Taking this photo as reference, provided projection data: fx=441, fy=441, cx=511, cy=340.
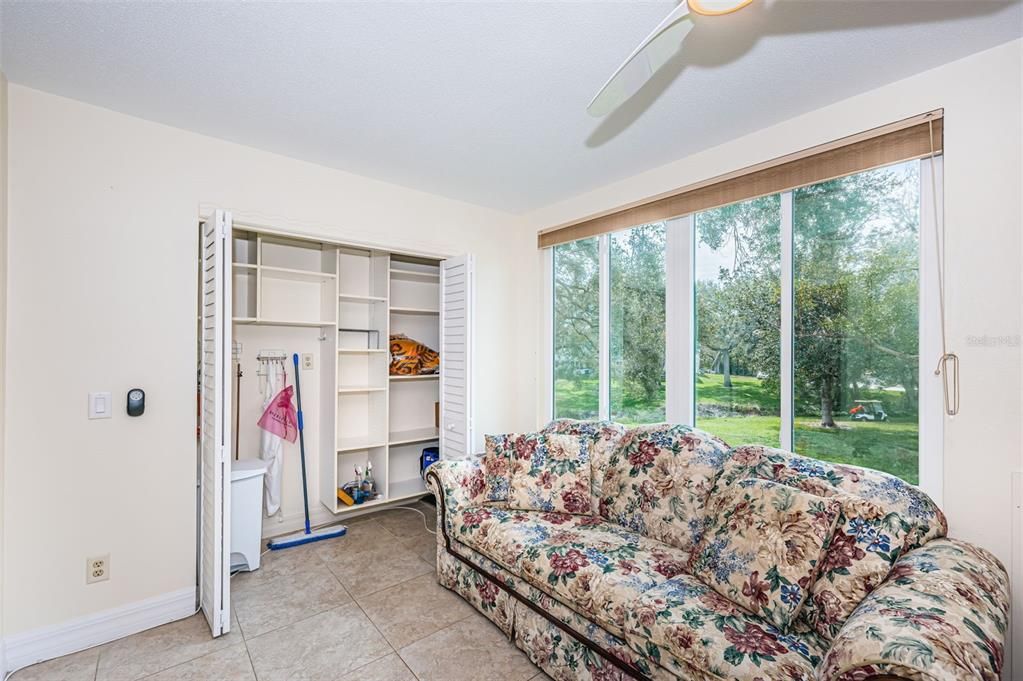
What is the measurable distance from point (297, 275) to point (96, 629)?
2.28 m

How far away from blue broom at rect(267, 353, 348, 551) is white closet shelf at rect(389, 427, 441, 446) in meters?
0.66

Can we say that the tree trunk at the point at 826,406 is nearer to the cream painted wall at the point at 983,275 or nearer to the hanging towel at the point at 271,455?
the cream painted wall at the point at 983,275

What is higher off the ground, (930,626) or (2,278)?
(2,278)

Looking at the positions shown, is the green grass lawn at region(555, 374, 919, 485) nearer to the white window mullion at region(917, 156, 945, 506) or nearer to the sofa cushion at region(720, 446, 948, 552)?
the white window mullion at region(917, 156, 945, 506)

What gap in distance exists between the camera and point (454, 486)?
2.56 metres

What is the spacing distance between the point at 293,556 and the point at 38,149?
262 cm

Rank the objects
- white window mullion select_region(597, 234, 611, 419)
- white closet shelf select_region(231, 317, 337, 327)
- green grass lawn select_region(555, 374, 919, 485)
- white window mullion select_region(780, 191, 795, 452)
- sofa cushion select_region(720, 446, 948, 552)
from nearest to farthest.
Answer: sofa cushion select_region(720, 446, 948, 552)
green grass lawn select_region(555, 374, 919, 485)
white window mullion select_region(780, 191, 795, 452)
white closet shelf select_region(231, 317, 337, 327)
white window mullion select_region(597, 234, 611, 419)

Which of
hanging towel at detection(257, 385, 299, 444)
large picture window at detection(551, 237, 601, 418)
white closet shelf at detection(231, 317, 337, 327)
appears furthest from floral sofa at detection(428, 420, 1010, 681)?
white closet shelf at detection(231, 317, 337, 327)

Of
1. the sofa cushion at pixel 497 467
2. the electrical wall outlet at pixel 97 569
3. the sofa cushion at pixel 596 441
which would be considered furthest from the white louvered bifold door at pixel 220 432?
the sofa cushion at pixel 596 441

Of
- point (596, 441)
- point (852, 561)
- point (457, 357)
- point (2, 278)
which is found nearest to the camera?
point (852, 561)

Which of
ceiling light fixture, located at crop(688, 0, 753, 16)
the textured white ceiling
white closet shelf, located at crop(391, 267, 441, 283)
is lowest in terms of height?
white closet shelf, located at crop(391, 267, 441, 283)

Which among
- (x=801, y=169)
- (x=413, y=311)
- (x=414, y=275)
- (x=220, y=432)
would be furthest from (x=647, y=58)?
(x=414, y=275)

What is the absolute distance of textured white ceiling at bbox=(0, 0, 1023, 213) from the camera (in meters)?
1.57

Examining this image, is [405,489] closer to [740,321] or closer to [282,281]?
[282,281]
